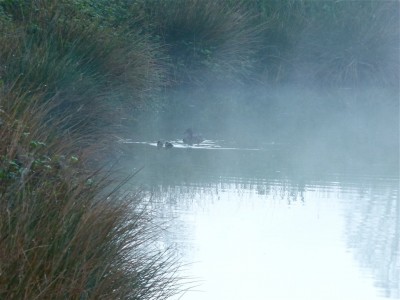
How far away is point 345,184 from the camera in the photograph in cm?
888

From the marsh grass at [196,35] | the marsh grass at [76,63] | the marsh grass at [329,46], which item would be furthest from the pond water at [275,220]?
the marsh grass at [329,46]

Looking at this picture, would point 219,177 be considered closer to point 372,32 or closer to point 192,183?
point 192,183

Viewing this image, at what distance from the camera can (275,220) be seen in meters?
7.20

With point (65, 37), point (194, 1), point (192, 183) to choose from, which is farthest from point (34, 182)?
point (194, 1)

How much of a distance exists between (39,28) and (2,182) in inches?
216

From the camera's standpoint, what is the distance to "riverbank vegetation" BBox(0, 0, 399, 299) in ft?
12.3

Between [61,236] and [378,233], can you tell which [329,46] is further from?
[61,236]

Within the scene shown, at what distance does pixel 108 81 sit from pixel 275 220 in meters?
2.99

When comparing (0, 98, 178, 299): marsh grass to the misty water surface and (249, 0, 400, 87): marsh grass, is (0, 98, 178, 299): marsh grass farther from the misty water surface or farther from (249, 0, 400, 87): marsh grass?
(249, 0, 400, 87): marsh grass

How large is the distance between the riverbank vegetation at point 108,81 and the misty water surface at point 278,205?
376mm

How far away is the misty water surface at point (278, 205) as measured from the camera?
5.76m

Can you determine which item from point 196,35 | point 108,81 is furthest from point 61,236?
point 196,35

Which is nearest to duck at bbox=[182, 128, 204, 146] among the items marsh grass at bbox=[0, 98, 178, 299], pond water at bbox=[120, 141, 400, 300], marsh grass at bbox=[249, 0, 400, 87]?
pond water at bbox=[120, 141, 400, 300]

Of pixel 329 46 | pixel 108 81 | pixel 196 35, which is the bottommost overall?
pixel 108 81
